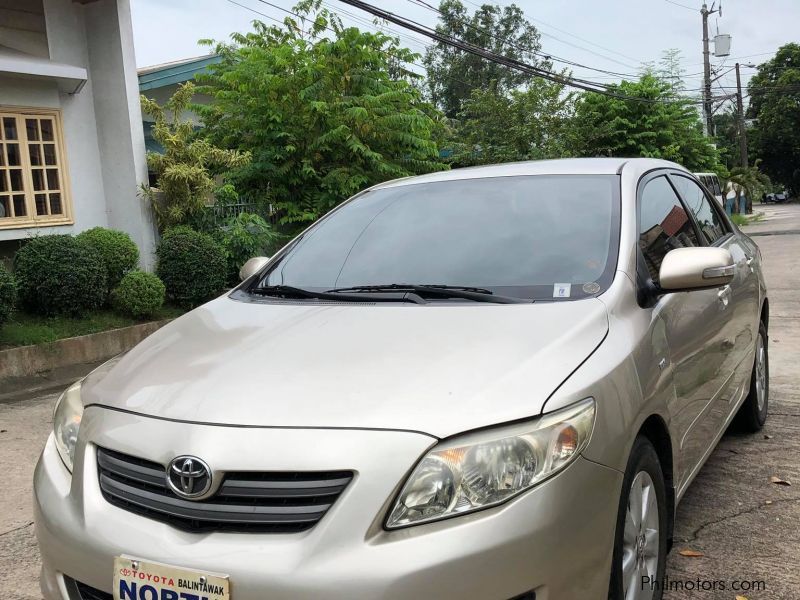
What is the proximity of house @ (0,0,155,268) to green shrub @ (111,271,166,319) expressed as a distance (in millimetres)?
1288

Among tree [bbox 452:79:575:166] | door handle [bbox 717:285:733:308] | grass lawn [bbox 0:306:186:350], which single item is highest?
tree [bbox 452:79:575:166]

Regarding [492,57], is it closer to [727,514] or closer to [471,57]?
[727,514]

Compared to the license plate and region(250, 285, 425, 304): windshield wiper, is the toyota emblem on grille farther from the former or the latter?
region(250, 285, 425, 304): windshield wiper

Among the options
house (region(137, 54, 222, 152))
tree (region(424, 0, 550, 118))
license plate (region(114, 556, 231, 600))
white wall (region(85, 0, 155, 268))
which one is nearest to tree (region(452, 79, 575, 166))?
house (region(137, 54, 222, 152))

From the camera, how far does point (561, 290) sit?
2629mm

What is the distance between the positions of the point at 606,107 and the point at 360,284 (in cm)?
2170

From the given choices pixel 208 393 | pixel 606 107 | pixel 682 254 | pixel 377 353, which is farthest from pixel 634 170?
pixel 606 107

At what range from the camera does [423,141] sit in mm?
11250

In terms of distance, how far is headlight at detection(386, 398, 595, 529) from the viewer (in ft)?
5.92

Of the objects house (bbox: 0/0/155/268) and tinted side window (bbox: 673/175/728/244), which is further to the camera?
house (bbox: 0/0/155/268)

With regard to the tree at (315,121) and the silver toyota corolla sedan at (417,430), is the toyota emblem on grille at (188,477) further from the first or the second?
the tree at (315,121)

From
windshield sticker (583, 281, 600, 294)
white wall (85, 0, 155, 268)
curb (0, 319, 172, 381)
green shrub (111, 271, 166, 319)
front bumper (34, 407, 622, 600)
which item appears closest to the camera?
front bumper (34, 407, 622, 600)

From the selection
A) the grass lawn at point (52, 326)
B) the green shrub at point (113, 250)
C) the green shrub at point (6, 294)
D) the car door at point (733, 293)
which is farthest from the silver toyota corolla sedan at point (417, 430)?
the green shrub at point (113, 250)

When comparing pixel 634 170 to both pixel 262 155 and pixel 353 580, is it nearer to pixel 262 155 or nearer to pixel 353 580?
pixel 353 580
